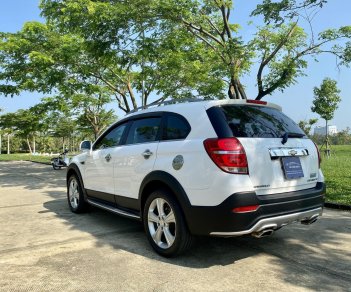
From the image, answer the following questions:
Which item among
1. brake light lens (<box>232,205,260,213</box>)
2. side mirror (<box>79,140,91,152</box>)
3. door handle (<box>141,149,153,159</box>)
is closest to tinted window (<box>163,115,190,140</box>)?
door handle (<box>141,149,153,159</box>)

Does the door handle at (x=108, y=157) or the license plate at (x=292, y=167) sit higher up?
the door handle at (x=108, y=157)

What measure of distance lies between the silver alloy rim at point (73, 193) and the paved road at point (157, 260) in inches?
29.1

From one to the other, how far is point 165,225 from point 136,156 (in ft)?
3.29

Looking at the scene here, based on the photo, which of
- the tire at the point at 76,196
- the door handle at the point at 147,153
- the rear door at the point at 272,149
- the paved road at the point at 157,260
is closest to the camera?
the paved road at the point at 157,260

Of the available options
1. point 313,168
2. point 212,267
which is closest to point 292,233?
point 313,168

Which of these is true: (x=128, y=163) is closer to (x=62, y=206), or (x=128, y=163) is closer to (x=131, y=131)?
(x=131, y=131)

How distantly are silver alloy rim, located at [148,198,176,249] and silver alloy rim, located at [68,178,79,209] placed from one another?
2678 millimetres

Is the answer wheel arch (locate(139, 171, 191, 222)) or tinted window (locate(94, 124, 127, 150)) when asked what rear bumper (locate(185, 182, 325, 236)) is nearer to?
wheel arch (locate(139, 171, 191, 222))

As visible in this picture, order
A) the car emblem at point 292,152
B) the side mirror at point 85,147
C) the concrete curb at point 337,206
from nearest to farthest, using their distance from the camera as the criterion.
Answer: the car emblem at point 292,152, the side mirror at point 85,147, the concrete curb at point 337,206

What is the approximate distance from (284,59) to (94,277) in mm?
9607

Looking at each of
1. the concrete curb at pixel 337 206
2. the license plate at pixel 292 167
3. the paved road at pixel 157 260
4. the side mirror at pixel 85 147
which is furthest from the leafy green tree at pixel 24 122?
the license plate at pixel 292 167

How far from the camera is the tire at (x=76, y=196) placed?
6352 mm

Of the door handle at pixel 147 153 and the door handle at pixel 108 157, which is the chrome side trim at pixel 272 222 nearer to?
the door handle at pixel 147 153

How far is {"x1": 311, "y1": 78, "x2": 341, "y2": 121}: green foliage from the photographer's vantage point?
22.5m
